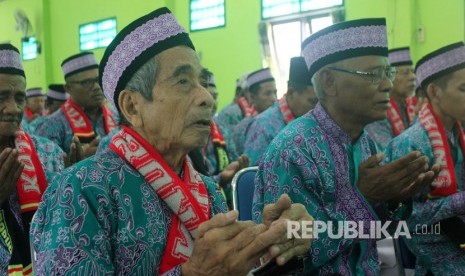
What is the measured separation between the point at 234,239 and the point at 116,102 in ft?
1.83

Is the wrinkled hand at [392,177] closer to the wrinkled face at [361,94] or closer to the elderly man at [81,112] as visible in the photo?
Answer: the wrinkled face at [361,94]

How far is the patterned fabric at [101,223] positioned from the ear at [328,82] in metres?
0.94

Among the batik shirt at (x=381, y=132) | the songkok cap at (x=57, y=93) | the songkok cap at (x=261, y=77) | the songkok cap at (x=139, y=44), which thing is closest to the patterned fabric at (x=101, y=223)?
the songkok cap at (x=139, y=44)

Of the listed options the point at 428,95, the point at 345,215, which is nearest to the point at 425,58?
the point at 428,95

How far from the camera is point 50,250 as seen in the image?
1.19 metres

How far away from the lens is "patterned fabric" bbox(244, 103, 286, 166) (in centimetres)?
378

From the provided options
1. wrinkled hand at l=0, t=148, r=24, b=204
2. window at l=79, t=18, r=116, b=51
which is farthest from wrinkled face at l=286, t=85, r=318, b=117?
window at l=79, t=18, r=116, b=51

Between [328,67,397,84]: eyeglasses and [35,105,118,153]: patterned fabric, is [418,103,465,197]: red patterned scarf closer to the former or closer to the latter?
[328,67,397,84]: eyeglasses

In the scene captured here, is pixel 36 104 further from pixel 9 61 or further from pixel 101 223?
pixel 101 223

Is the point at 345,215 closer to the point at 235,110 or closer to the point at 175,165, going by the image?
the point at 175,165

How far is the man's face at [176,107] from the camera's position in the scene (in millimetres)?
1397

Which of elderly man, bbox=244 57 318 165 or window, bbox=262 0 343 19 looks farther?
window, bbox=262 0 343 19

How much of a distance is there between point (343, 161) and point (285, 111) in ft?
6.66

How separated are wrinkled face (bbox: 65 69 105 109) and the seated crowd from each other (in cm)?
98
